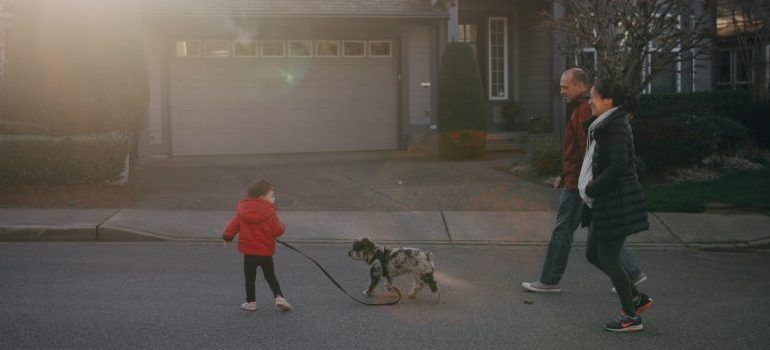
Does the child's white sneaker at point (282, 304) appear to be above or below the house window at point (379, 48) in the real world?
below

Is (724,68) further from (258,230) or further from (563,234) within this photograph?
(258,230)

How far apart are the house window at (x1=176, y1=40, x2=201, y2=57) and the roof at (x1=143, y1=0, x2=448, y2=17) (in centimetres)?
107

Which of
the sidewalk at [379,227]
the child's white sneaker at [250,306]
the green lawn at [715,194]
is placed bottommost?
the child's white sneaker at [250,306]

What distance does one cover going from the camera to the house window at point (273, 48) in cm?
1911

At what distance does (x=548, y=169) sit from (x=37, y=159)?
26.7 ft

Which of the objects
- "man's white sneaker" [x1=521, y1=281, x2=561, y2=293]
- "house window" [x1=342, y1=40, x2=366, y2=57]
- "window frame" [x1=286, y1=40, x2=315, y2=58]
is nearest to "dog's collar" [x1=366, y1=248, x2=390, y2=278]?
"man's white sneaker" [x1=521, y1=281, x2=561, y2=293]

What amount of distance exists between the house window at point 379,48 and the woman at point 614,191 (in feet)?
44.5

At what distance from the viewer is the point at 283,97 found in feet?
63.1

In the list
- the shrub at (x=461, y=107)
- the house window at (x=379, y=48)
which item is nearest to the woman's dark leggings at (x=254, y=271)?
the shrub at (x=461, y=107)

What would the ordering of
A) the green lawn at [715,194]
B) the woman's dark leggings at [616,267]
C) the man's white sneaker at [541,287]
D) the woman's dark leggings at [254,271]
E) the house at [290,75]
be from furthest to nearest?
the house at [290,75] → the green lawn at [715,194] → the man's white sneaker at [541,287] → the woman's dark leggings at [254,271] → the woman's dark leggings at [616,267]

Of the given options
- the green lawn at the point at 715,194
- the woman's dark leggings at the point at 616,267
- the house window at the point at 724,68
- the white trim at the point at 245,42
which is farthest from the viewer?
the house window at the point at 724,68

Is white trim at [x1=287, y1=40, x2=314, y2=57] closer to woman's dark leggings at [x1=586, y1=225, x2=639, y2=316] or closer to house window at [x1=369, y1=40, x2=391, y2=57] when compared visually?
house window at [x1=369, y1=40, x2=391, y2=57]

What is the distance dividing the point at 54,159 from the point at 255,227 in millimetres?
7207

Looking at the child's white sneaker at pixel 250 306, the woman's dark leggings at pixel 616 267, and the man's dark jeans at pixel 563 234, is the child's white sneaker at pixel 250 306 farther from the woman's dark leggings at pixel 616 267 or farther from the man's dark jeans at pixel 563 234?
the woman's dark leggings at pixel 616 267
